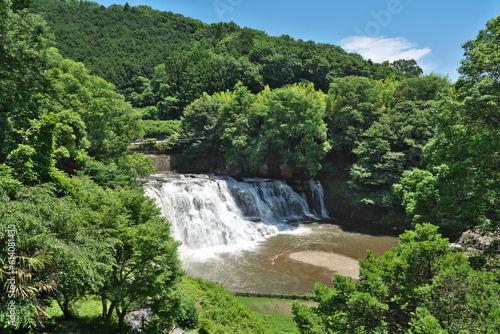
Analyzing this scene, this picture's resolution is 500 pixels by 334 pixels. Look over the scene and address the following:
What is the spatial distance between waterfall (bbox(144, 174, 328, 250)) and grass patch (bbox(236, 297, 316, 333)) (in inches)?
297

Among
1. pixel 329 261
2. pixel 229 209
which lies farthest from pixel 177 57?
pixel 329 261

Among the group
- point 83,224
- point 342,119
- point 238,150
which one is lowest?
point 83,224

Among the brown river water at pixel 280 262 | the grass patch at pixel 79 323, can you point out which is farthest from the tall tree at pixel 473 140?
the grass patch at pixel 79 323

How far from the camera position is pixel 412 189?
1529 centimetres

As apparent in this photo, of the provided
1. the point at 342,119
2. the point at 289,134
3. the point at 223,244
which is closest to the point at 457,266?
the point at 223,244

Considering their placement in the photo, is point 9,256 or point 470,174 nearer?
point 9,256

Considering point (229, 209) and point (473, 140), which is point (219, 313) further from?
point (229, 209)

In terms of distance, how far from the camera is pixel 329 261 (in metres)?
19.2

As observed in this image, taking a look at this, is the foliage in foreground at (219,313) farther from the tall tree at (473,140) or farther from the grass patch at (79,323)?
the tall tree at (473,140)

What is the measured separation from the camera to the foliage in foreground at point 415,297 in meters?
4.69

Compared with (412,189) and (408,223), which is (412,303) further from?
(408,223)

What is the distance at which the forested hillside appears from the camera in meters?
52.5

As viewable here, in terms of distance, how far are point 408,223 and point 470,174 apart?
16.2 m

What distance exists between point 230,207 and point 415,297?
69.6 feet
